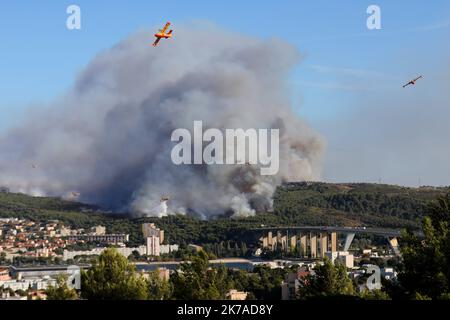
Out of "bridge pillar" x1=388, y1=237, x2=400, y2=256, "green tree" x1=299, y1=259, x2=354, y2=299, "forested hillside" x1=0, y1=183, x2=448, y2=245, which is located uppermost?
"forested hillside" x1=0, y1=183, x2=448, y2=245

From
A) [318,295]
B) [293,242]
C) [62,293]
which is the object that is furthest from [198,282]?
[293,242]

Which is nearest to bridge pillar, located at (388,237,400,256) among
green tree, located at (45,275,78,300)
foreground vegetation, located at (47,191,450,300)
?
foreground vegetation, located at (47,191,450,300)

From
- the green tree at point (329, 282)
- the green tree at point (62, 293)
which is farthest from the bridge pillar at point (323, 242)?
the green tree at point (62, 293)

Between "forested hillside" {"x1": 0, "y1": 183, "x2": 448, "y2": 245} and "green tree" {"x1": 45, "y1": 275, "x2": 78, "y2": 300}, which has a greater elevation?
"forested hillside" {"x1": 0, "y1": 183, "x2": 448, "y2": 245}

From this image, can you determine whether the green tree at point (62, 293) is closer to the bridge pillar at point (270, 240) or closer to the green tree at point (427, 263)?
the green tree at point (427, 263)

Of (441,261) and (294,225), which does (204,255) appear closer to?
(441,261)

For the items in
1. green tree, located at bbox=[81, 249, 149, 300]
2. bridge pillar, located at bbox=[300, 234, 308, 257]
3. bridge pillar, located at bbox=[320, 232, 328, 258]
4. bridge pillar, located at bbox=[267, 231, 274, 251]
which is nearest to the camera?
green tree, located at bbox=[81, 249, 149, 300]

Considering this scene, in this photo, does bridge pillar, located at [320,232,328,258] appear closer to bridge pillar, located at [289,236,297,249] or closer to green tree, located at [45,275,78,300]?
bridge pillar, located at [289,236,297,249]
